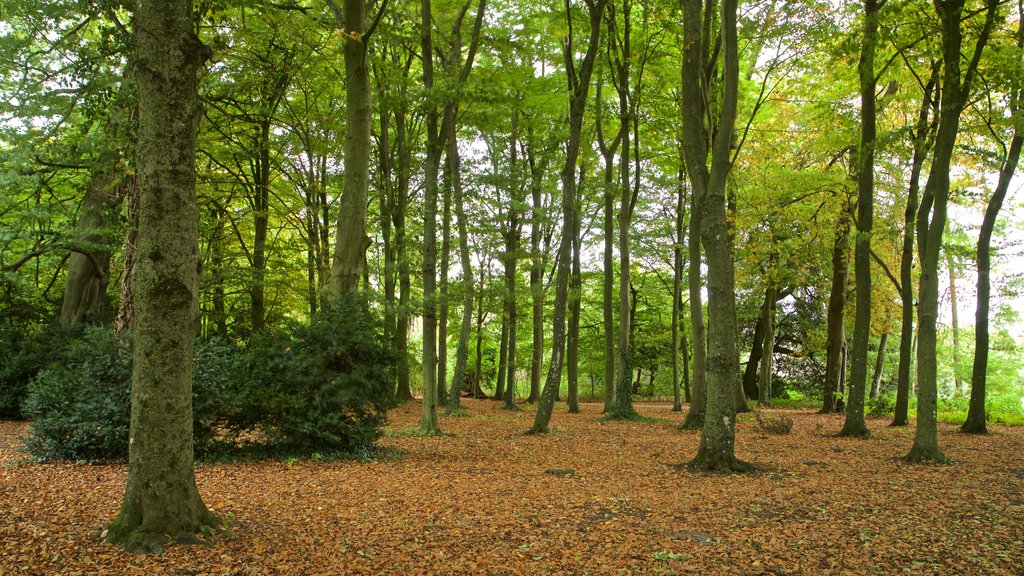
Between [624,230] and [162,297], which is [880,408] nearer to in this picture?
[624,230]

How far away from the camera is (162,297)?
3863 mm

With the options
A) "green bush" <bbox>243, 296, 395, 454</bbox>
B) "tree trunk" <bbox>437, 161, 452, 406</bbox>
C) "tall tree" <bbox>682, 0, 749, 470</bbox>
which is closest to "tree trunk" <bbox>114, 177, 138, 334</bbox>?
"green bush" <bbox>243, 296, 395, 454</bbox>

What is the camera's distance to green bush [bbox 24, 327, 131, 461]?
7000 millimetres

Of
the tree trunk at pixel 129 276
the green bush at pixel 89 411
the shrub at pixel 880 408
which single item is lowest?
the shrub at pixel 880 408

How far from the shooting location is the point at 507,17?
1562 centimetres

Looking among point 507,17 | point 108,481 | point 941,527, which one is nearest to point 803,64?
point 507,17

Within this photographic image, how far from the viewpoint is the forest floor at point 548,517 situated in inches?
157

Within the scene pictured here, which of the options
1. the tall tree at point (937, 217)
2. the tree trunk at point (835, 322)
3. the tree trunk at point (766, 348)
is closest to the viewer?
the tall tree at point (937, 217)

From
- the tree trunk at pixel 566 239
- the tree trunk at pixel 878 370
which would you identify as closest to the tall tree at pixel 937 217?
the tree trunk at pixel 566 239

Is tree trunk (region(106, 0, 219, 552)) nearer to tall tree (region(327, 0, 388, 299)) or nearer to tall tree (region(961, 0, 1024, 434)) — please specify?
tall tree (region(327, 0, 388, 299))

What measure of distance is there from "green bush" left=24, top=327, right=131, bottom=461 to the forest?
45 millimetres

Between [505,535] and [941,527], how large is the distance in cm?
372

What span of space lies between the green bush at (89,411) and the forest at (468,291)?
0.05 meters

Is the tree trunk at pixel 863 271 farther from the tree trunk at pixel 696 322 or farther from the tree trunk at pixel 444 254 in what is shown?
the tree trunk at pixel 444 254
